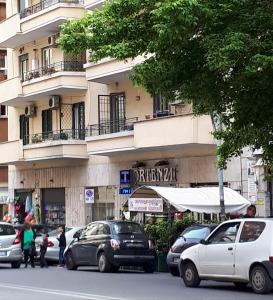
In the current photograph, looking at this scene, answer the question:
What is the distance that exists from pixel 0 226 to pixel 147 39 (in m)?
12.2

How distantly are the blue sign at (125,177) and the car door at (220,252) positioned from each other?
49.9 feet

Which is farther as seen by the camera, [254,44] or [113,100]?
[113,100]

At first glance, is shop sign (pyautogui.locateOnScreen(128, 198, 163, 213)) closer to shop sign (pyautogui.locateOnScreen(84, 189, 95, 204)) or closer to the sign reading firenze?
the sign reading firenze

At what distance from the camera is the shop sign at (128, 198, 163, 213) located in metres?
25.4

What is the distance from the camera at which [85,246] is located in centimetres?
2452

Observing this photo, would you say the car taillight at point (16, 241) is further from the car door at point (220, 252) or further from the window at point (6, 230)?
the car door at point (220, 252)

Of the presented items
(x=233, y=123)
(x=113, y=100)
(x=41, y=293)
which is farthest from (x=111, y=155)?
(x=41, y=293)

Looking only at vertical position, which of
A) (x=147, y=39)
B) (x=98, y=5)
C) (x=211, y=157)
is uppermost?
(x=98, y=5)

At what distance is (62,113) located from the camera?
3744 cm

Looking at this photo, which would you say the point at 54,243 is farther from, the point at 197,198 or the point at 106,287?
the point at 106,287

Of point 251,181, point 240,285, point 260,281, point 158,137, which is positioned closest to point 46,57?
point 158,137

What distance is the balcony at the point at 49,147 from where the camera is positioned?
3522 cm

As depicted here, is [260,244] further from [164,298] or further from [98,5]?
[98,5]

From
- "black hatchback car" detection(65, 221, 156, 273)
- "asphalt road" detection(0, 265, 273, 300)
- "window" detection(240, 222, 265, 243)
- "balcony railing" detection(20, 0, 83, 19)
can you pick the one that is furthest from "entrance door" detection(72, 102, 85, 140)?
"window" detection(240, 222, 265, 243)
